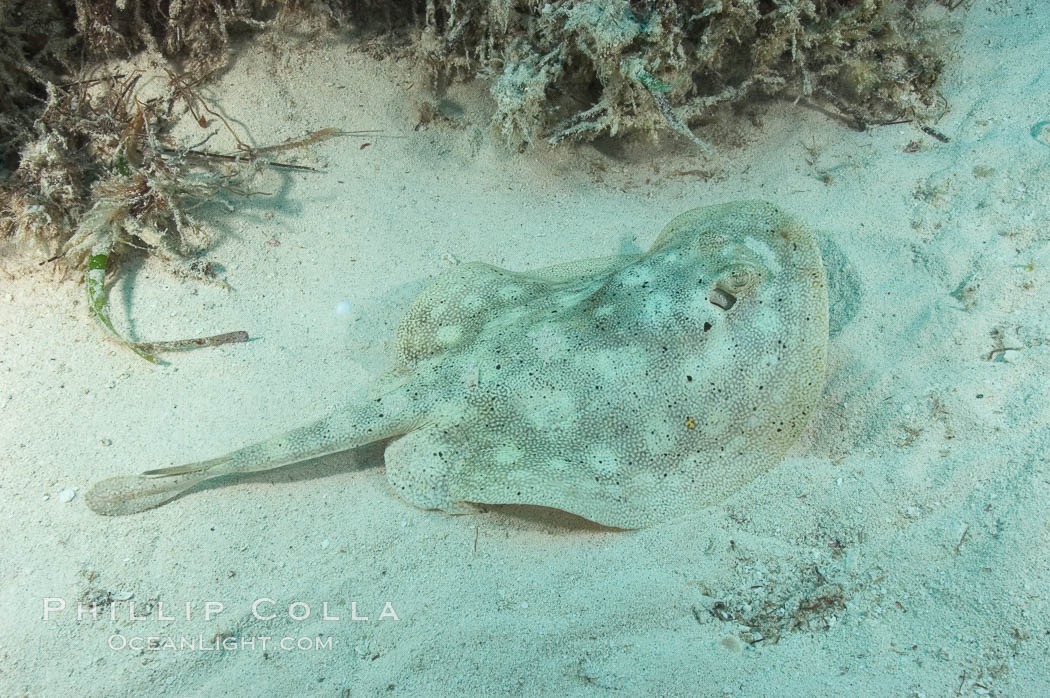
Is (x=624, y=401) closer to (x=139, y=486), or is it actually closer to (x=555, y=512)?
(x=555, y=512)

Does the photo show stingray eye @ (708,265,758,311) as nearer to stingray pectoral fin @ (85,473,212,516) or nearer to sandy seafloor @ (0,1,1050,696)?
sandy seafloor @ (0,1,1050,696)

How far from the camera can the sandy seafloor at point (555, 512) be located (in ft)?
8.70

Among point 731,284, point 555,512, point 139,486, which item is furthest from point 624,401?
point 139,486

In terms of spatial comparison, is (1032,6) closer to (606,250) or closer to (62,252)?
(606,250)

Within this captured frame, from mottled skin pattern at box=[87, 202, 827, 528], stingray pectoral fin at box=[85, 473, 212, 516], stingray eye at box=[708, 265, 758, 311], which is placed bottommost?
stingray pectoral fin at box=[85, 473, 212, 516]

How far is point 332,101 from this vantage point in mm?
4984

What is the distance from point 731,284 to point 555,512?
1517 mm

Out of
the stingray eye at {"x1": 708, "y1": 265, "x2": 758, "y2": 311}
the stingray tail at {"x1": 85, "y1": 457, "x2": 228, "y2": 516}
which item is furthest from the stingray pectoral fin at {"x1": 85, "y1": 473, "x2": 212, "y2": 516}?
the stingray eye at {"x1": 708, "y1": 265, "x2": 758, "y2": 311}

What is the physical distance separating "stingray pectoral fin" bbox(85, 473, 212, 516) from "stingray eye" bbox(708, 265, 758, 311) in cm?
284

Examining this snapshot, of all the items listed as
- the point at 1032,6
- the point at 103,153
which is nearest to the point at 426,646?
the point at 103,153

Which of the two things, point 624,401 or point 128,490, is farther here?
point 128,490

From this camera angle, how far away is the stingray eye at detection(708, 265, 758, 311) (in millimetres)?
3109

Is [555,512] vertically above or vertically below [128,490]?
below

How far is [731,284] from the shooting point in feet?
10.2
